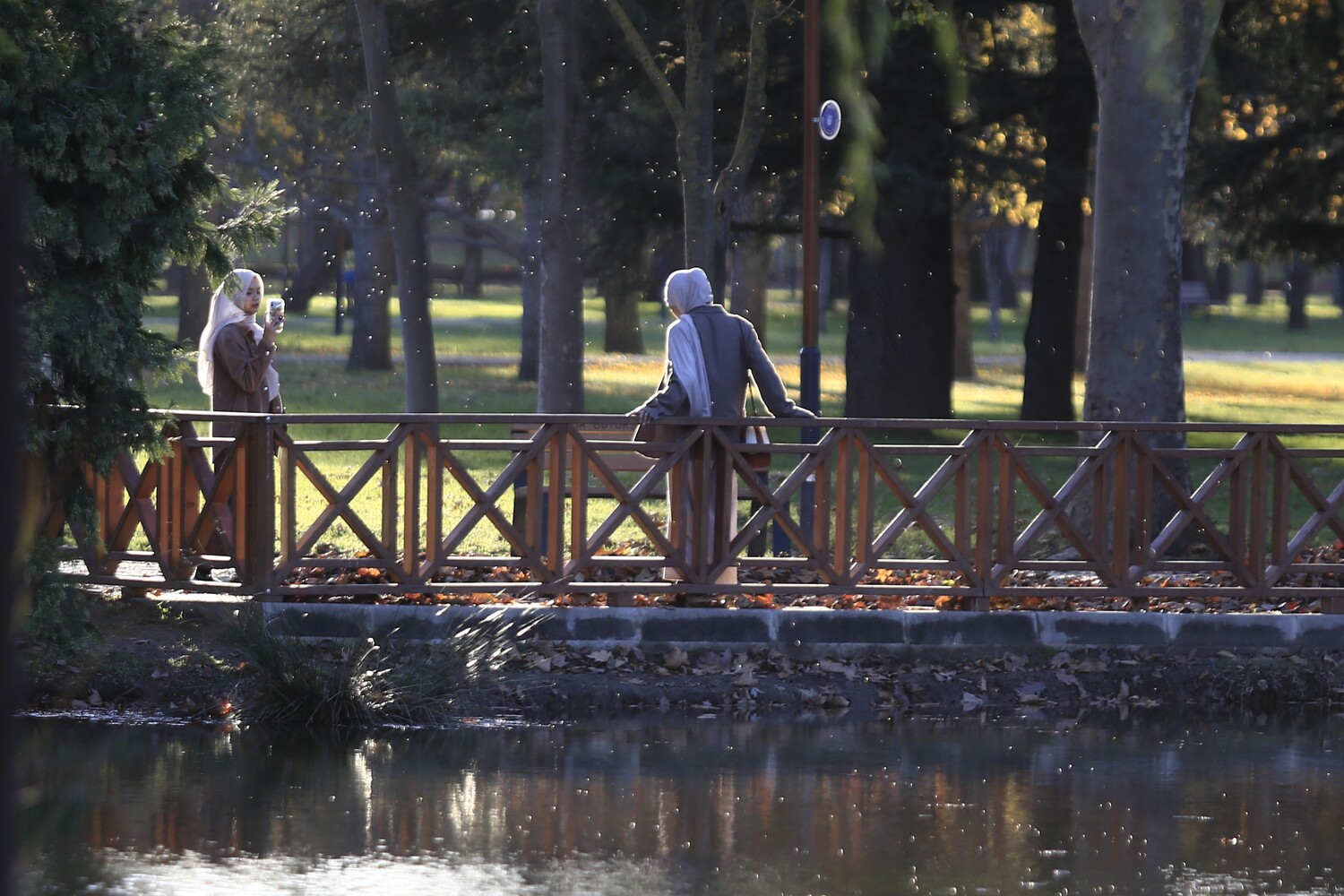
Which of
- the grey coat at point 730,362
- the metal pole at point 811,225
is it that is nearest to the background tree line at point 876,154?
the metal pole at point 811,225

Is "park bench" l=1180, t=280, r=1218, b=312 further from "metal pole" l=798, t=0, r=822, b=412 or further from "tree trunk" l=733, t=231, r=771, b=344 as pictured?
"metal pole" l=798, t=0, r=822, b=412

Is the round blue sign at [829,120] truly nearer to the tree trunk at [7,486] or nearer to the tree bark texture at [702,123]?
the tree bark texture at [702,123]

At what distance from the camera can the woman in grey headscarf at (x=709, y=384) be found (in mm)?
10164

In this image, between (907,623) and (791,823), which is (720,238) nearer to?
(907,623)

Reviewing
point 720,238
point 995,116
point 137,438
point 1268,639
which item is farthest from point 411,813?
point 995,116

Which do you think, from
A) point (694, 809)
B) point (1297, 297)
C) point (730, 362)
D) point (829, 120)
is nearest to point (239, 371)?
point (730, 362)

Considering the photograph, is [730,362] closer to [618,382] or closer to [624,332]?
[618,382]

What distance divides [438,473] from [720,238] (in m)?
6.62

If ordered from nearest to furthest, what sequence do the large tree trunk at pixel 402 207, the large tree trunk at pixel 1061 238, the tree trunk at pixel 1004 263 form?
the large tree trunk at pixel 402 207, the large tree trunk at pixel 1061 238, the tree trunk at pixel 1004 263

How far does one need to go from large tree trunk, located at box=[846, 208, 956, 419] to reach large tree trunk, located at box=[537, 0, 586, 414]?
5849 mm

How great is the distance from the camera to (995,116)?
2216 centimetres

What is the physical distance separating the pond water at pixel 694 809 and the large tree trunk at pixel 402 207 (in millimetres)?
12628

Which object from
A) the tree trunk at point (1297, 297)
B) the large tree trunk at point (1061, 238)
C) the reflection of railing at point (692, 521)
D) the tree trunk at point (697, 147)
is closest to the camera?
the reflection of railing at point (692, 521)

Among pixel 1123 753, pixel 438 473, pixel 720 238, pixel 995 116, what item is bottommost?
pixel 1123 753
